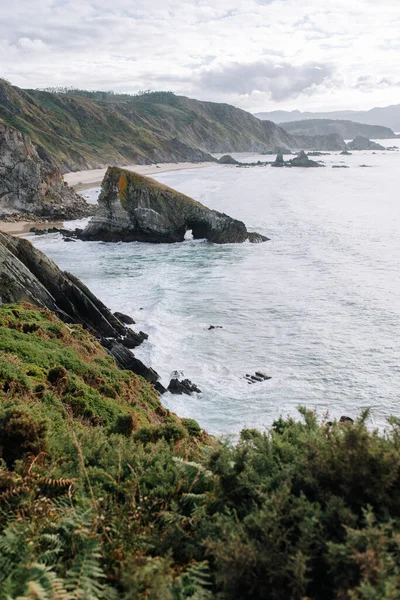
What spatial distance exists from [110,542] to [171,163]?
15574 cm

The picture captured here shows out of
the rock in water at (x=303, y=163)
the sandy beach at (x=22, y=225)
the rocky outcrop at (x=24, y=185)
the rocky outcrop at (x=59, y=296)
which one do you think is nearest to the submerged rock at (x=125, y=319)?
the rocky outcrop at (x=59, y=296)

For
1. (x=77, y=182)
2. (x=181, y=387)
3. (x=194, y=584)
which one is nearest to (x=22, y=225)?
(x=181, y=387)

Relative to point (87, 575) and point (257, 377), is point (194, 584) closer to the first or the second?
point (87, 575)

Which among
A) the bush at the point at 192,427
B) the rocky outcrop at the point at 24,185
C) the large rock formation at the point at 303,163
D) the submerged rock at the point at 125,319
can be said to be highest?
the large rock formation at the point at 303,163

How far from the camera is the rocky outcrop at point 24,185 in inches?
2213

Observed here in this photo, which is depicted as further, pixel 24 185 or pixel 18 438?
pixel 24 185

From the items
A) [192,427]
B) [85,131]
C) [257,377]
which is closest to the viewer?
[192,427]

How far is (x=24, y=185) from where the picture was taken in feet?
187

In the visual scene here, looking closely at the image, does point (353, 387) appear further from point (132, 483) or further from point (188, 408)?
point (132, 483)

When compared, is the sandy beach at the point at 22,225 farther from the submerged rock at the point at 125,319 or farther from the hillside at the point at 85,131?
the hillside at the point at 85,131

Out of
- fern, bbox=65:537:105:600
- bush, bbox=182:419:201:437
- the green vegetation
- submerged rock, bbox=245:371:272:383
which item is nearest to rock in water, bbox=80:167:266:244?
submerged rock, bbox=245:371:272:383

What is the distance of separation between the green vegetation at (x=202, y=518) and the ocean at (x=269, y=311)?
3106 mm

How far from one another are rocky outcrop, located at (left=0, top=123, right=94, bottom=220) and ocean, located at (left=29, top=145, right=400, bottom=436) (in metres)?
5.52

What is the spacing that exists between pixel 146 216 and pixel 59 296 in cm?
2591
